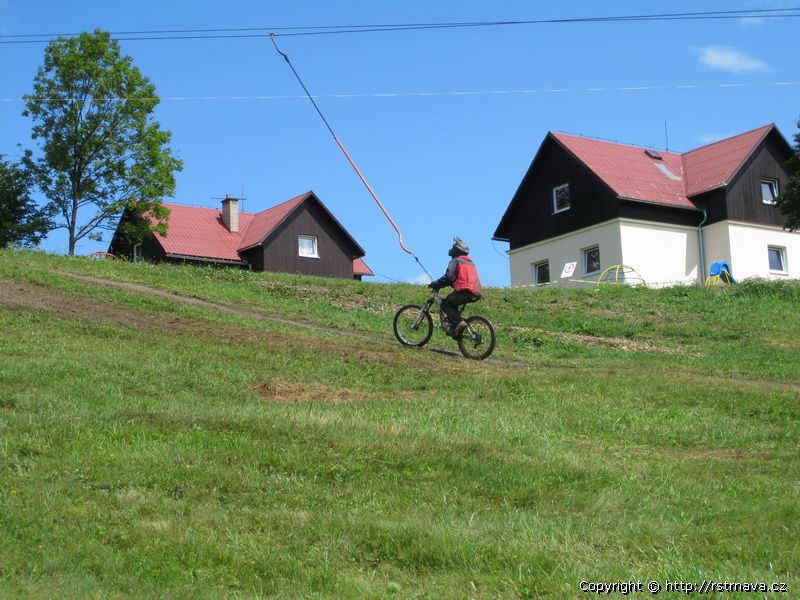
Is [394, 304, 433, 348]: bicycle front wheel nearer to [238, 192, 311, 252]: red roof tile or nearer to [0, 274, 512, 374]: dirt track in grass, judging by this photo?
[0, 274, 512, 374]: dirt track in grass

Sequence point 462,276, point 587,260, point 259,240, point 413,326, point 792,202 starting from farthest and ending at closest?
point 259,240
point 587,260
point 792,202
point 413,326
point 462,276

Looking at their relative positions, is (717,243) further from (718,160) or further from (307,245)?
(307,245)

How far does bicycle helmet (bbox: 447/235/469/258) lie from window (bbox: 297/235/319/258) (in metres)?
37.4

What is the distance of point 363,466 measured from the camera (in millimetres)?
10094

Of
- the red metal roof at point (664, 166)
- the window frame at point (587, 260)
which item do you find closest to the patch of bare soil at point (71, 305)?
the red metal roof at point (664, 166)

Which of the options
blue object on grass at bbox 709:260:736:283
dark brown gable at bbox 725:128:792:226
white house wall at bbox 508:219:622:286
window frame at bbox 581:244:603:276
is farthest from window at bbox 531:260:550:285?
dark brown gable at bbox 725:128:792:226

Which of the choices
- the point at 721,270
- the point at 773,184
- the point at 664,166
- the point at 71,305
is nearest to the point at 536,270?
the point at 664,166

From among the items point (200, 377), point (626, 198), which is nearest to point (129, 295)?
point (200, 377)

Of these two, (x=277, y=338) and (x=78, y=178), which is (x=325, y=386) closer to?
(x=277, y=338)

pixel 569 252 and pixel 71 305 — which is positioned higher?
pixel 569 252

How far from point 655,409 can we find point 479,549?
698 centimetres

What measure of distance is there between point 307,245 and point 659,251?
66.3 ft

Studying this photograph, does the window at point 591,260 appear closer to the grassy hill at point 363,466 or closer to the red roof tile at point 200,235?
the red roof tile at point 200,235

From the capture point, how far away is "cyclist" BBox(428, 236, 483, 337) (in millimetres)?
19469
